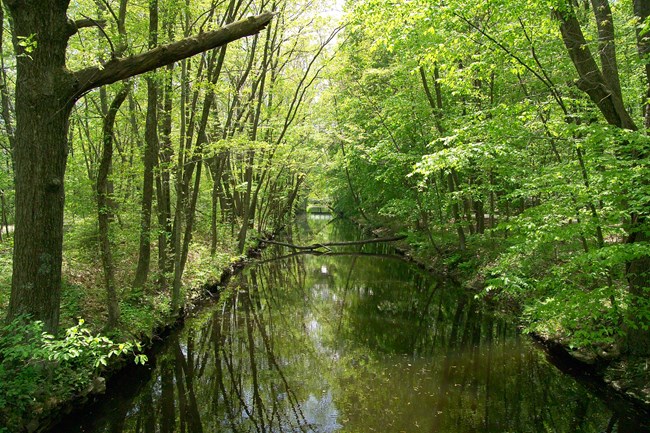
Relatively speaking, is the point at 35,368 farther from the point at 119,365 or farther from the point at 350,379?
the point at 350,379

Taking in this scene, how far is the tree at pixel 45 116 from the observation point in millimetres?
4629

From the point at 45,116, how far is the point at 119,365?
5.04 meters

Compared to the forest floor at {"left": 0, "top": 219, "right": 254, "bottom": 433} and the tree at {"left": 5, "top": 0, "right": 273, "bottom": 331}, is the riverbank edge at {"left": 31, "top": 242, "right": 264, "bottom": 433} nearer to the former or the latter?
the forest floor at {"left": 0, "top": 219, "right": 254, "bottom": 433}

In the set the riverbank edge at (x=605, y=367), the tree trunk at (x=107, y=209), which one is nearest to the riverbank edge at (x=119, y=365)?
the tree trunk at (x=107, y=209)

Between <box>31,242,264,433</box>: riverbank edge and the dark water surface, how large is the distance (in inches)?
7.9

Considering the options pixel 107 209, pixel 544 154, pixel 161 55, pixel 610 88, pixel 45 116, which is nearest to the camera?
pixel 45 116

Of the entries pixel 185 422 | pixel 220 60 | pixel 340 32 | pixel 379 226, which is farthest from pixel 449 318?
pixel 379 226

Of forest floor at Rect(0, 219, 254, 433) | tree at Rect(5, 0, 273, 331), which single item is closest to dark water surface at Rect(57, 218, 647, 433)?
forest floor at Rect(0, 219, 254, 433)

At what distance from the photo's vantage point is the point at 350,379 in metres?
7.48

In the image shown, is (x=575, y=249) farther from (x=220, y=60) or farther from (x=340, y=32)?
(x=340, y=32)

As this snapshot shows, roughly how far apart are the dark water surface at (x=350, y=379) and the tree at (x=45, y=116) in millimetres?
2508

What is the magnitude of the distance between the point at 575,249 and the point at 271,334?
8380mm

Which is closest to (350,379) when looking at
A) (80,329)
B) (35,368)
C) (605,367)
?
(605,367)

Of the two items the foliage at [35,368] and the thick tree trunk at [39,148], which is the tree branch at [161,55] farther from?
the foliage at [35,368]
